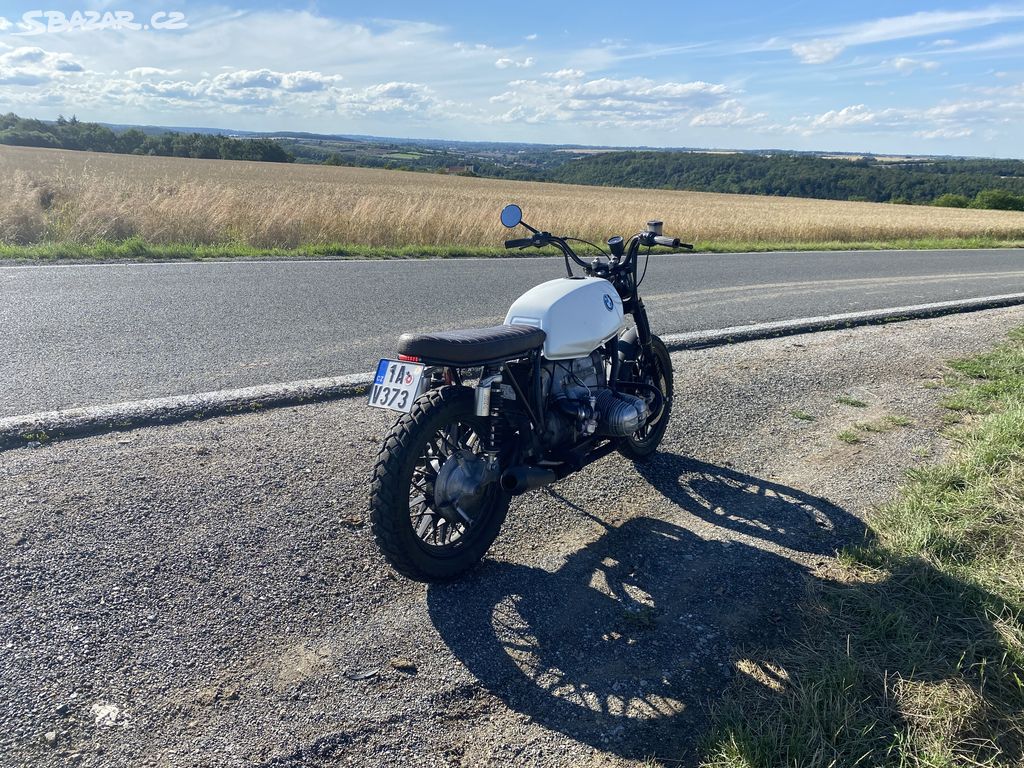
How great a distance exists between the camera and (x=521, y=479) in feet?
10.2

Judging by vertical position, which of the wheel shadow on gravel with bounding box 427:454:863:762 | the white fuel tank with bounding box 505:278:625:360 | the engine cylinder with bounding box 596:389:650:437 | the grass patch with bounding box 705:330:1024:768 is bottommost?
the wheel shadow on gravel with bounding box 427:454:863:762

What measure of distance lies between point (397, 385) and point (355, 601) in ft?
2.79

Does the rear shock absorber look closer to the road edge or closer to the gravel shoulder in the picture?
the gravel shoulder

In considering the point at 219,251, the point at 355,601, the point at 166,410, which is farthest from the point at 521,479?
the point at 219,251

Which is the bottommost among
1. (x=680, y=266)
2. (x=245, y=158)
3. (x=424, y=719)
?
(x=424, y=719)

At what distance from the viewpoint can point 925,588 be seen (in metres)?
2.95

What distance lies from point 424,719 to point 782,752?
1.07m

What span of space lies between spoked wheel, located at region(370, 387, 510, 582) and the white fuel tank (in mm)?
563

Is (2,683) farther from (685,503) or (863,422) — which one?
(863,422)

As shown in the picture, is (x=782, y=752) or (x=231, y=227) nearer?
(x=782, y=752)

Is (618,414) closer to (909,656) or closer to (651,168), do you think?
(909,656)

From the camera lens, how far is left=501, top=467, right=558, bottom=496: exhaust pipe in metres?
3.11

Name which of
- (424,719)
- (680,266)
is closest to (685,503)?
(424,719)

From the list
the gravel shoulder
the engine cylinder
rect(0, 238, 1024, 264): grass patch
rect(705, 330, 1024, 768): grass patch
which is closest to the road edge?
the gravel shoulder
